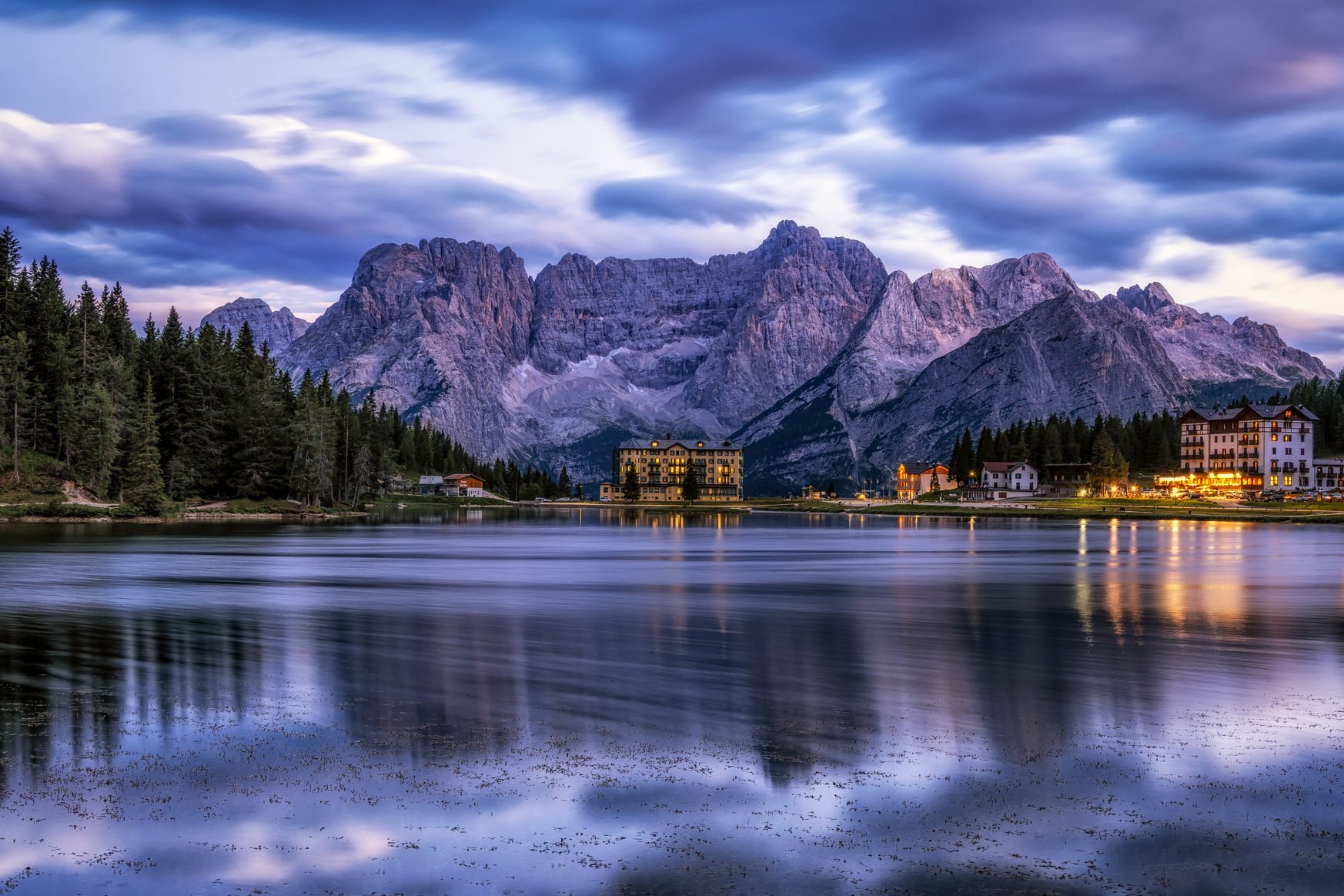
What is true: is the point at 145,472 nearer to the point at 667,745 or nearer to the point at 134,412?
the point at 134,412

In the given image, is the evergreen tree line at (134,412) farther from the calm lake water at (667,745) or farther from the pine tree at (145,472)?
the calm lake water at (667,745)

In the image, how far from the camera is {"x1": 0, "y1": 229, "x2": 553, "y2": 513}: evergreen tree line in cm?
15850

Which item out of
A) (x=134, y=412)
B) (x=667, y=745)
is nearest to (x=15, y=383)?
(x=134, y=412)

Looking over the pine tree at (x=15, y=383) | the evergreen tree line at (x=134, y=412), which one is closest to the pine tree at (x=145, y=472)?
the evergreen tree line at (x=134, y=412)

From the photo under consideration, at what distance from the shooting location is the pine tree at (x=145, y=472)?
158500 mm

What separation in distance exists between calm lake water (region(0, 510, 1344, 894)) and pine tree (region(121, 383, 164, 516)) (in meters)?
107

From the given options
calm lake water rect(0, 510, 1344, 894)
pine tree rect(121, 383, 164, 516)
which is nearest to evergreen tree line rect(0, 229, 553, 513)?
pine tree rect(121, 383, 164, 516)

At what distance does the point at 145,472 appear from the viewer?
160125mm

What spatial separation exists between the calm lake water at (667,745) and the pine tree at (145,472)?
4204 inches

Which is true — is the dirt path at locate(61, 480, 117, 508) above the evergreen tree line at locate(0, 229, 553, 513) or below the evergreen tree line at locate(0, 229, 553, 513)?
below

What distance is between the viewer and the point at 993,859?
1689cm

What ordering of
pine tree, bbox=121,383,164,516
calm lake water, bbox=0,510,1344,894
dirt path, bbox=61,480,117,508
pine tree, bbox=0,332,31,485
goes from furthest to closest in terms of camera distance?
pine tree, bbox=121,383,164,516 < dirt path, bbox=61,480,117,508 < pine tree, bbox=0,332,31,485 < calm lake water, bbox=0,510,1344,894

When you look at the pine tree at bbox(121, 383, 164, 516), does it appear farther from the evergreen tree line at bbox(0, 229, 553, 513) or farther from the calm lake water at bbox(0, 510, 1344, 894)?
the calm lake water at bbox(0, 510, 1344, 894)

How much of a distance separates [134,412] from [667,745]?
166 metres
